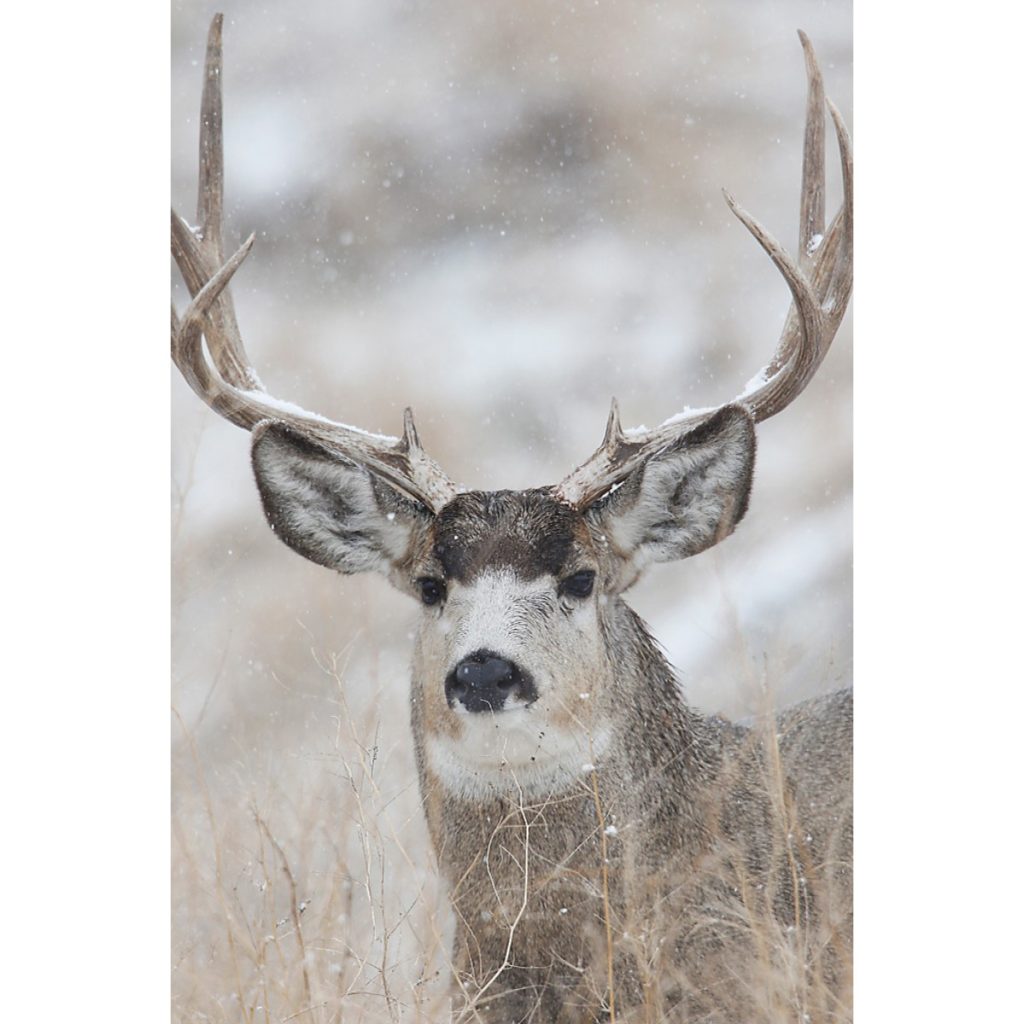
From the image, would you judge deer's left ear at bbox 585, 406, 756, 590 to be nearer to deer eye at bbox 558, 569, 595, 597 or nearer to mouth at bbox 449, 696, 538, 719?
deer eye at bbox 558, 569, 595, 597

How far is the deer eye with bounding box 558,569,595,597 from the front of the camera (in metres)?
3.61

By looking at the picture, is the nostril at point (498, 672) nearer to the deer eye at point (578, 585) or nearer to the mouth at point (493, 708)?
the mouth at point (493, 708)

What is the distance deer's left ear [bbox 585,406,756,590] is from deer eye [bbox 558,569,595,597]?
0.34ft

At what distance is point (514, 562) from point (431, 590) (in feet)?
0.78

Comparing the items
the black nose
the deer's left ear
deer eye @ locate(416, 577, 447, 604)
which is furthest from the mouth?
the deer's left ear

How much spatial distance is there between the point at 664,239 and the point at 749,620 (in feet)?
3.28

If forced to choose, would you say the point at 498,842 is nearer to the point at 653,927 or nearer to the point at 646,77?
the point at 653,927

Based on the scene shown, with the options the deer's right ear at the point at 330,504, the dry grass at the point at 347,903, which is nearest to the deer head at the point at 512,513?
the deer's right ear at the point at 330,504

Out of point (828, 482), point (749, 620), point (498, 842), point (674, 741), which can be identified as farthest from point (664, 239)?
point (498, 842)

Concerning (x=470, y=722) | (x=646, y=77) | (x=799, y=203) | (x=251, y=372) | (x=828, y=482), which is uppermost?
(x=646, y=77)

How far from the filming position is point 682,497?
3732 millimetres

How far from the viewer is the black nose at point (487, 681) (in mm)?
3395

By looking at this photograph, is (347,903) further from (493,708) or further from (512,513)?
(512,513)

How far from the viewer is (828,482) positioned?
13.0 ft
